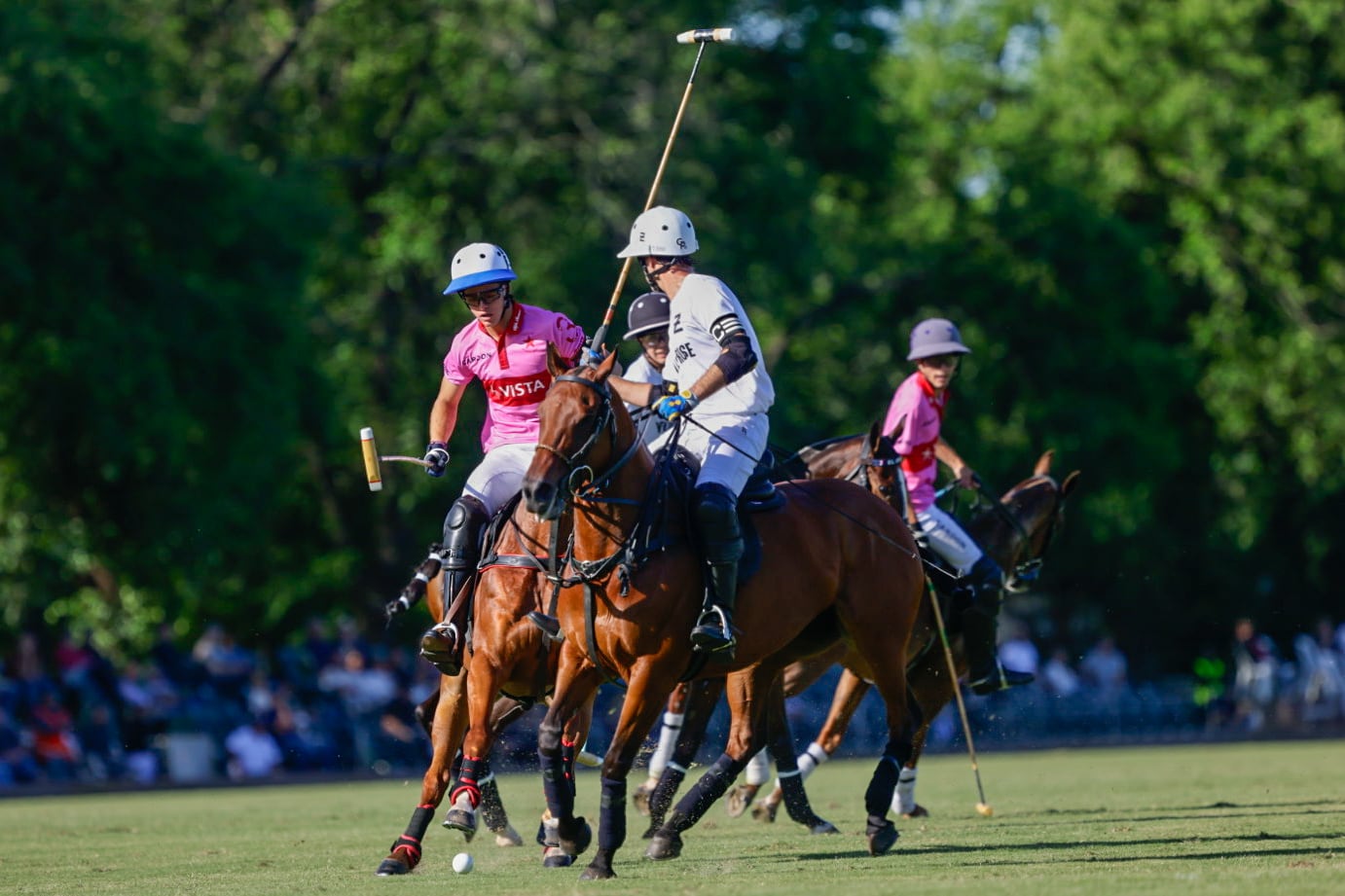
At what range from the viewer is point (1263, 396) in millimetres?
39375

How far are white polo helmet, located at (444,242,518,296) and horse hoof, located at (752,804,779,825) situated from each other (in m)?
4.48

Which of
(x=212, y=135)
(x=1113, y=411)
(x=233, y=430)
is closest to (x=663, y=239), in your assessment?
(x=233, y=430)

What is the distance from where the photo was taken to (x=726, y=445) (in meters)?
10.2

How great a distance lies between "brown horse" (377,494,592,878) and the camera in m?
10.0

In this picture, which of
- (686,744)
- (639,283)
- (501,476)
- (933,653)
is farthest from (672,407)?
(639,283)

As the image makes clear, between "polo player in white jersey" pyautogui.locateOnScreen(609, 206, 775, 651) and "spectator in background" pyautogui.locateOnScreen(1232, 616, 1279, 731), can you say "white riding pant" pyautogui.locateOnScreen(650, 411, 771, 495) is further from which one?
"spectator in background" pyautogui.locateOnScreen(1232, 616, 1279, 731)

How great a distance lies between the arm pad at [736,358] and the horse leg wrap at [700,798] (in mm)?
2049

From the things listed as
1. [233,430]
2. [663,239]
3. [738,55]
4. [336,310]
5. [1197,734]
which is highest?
[738,55]

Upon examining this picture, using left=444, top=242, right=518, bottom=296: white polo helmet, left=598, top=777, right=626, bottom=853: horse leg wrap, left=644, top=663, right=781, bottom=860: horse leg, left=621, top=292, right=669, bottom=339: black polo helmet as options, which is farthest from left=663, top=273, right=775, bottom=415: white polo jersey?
left=598, top=777, right=626, bottom=853: horse leg wrap

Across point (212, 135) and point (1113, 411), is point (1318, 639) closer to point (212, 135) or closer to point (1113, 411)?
point (1113, 411)

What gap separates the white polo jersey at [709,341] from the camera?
10.0 metres

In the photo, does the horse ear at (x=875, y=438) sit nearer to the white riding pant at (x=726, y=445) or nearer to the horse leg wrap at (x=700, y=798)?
the white riding pant at (x=726, y=445)

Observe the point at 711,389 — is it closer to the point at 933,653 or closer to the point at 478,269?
the point at 478,269

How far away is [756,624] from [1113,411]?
28.3 m
